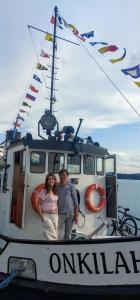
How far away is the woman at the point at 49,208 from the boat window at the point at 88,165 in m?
1.84

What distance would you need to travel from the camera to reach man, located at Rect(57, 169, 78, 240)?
7469 millimetres

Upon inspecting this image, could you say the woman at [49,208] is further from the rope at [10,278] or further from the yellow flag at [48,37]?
the yellow flag at [48,37]

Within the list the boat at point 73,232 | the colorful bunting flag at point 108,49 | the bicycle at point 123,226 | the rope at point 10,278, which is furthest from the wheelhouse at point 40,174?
the colorful bunting flag at point 108,49

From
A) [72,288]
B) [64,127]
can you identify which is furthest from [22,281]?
[64,127]

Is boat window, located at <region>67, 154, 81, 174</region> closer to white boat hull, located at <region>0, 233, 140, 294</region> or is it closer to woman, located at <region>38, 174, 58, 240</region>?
woman, located at <region>38, 174, 58, 240</region>

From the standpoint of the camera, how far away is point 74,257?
641 cm

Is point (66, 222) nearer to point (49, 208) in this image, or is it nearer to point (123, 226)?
point (49, 208)

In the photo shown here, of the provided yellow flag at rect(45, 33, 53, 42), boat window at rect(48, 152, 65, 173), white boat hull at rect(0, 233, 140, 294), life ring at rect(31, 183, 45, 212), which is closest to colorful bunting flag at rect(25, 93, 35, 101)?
yellow flag at rect(45, 33, 53, 42)

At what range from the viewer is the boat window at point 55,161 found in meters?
8.62

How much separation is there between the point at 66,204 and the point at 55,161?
1484mm

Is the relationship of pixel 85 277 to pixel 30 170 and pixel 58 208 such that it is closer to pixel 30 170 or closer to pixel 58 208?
pixel 58 208

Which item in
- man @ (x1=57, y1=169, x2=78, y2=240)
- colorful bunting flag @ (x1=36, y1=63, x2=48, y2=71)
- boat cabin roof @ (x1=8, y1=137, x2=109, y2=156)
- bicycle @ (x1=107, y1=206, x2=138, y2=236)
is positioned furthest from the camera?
colorful bunting flag @ (x1=36, y1=63, x2=48, y2=71)

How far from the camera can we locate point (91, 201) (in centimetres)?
890

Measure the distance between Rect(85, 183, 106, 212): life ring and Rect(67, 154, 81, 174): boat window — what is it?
51 centimetres
